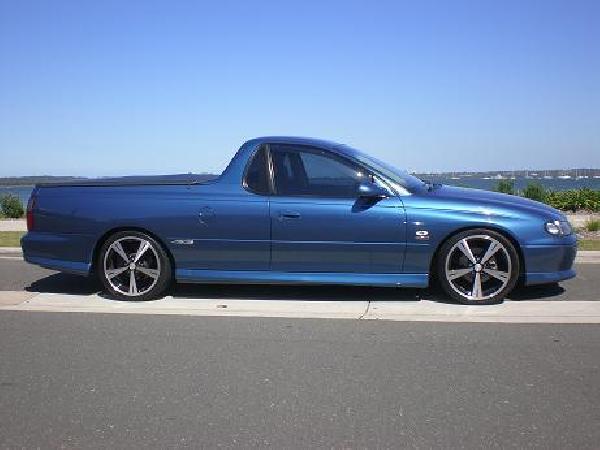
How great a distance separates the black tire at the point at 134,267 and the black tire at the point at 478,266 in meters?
2.65

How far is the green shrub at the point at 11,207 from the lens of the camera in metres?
19.4

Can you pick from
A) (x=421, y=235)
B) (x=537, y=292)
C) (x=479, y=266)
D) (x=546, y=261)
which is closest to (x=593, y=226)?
(x=537, y=292)

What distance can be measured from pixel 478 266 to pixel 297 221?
5.55ft

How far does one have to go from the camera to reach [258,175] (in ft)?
19.5

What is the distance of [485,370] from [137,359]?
2351 millimetres

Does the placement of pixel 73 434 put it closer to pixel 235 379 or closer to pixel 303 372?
pixel 235 379

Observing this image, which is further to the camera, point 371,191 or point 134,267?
point 134,267

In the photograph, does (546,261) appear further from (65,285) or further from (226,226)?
(65,285)

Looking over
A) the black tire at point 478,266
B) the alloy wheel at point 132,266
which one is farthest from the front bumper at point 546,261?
the alloy wheel at point 132,266

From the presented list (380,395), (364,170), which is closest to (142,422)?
(380,395)

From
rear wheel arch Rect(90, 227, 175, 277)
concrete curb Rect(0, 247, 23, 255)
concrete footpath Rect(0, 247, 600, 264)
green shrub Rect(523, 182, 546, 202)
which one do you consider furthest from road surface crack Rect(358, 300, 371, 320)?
green shrub Rect(523, 182, 546, 202)

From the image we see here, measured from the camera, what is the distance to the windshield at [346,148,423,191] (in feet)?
19.0

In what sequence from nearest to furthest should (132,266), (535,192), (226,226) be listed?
(226,226)
(132,266)
(535,192)

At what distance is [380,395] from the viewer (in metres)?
3.62
